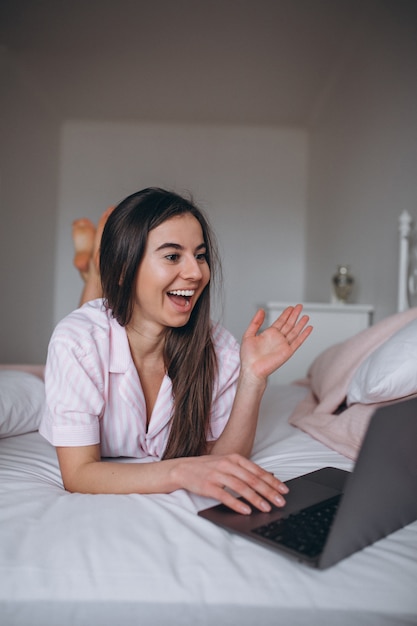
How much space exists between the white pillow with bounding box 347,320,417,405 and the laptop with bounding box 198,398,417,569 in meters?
0.40

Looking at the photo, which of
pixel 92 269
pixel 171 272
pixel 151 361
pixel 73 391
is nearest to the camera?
pixel 73 391

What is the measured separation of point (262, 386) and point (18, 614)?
2.18ft

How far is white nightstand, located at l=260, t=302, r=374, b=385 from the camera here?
259 centimetres

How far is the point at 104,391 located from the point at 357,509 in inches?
Result: 24.2

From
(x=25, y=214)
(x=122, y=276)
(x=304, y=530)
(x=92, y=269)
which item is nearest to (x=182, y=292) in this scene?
(x=122, y=276)

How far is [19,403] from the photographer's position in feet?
4.45

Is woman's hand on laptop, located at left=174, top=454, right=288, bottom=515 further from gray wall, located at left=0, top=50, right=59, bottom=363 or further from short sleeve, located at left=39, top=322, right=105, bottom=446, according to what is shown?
gray wall, located at left=0, top=50, right=59, bottom=363

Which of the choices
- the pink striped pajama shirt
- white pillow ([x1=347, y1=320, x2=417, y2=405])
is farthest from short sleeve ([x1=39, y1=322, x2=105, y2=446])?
white pillow ([x1=347, y1=320, x2=417, y2=405])

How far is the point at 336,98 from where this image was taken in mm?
3584

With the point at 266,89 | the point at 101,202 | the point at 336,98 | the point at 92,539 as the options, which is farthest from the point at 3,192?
the point at 92,539

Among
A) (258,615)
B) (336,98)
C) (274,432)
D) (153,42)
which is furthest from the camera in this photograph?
(336,98)

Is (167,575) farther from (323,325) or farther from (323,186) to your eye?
(323,186)

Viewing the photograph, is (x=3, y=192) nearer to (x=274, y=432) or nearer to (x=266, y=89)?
(x=266, y=89)

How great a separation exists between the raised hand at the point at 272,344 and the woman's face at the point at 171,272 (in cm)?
16
